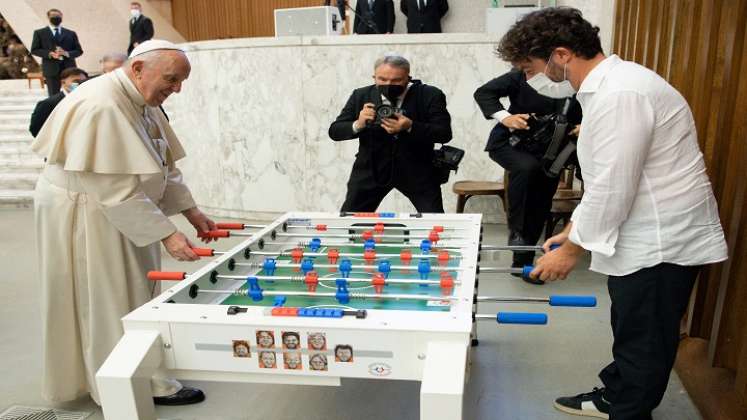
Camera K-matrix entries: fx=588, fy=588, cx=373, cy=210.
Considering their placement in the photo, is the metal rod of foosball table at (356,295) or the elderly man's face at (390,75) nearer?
the metal rod of foosball table at (356,295)

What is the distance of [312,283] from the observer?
6.41 ft

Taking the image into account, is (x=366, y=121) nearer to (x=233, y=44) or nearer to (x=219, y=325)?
(x=219, y=325)

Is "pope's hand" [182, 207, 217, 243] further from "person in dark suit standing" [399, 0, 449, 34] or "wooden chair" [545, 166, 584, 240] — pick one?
"person in dark suit standing" [399, 0, 449, 34]

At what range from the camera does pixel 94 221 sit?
232 cm

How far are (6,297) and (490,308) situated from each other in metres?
3.16

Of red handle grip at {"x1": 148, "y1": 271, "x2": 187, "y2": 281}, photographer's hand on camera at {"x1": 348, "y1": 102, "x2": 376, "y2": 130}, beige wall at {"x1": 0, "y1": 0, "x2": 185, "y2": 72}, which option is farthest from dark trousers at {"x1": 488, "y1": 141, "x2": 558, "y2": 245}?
beige wall at {"x1": 0, "y1": 0, "x2": 185, "y2": 72}

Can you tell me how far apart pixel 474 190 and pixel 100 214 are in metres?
3.11

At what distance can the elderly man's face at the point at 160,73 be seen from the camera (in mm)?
2277

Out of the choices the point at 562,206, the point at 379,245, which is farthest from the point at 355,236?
the point at 562,206

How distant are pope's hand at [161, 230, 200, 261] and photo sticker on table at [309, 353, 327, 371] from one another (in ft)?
2.73

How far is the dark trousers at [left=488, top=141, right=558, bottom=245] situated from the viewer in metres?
3.79

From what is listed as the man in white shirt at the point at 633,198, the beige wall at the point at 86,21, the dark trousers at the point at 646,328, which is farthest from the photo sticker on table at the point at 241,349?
the beige wall at the point at 86,21

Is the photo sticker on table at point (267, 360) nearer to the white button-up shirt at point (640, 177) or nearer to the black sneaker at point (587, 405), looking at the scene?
the white button-up shirt at point (640, 177)

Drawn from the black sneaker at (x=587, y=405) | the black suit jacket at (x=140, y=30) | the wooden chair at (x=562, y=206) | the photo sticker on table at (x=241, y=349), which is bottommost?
the black sneaker at (x=587, y=405)
